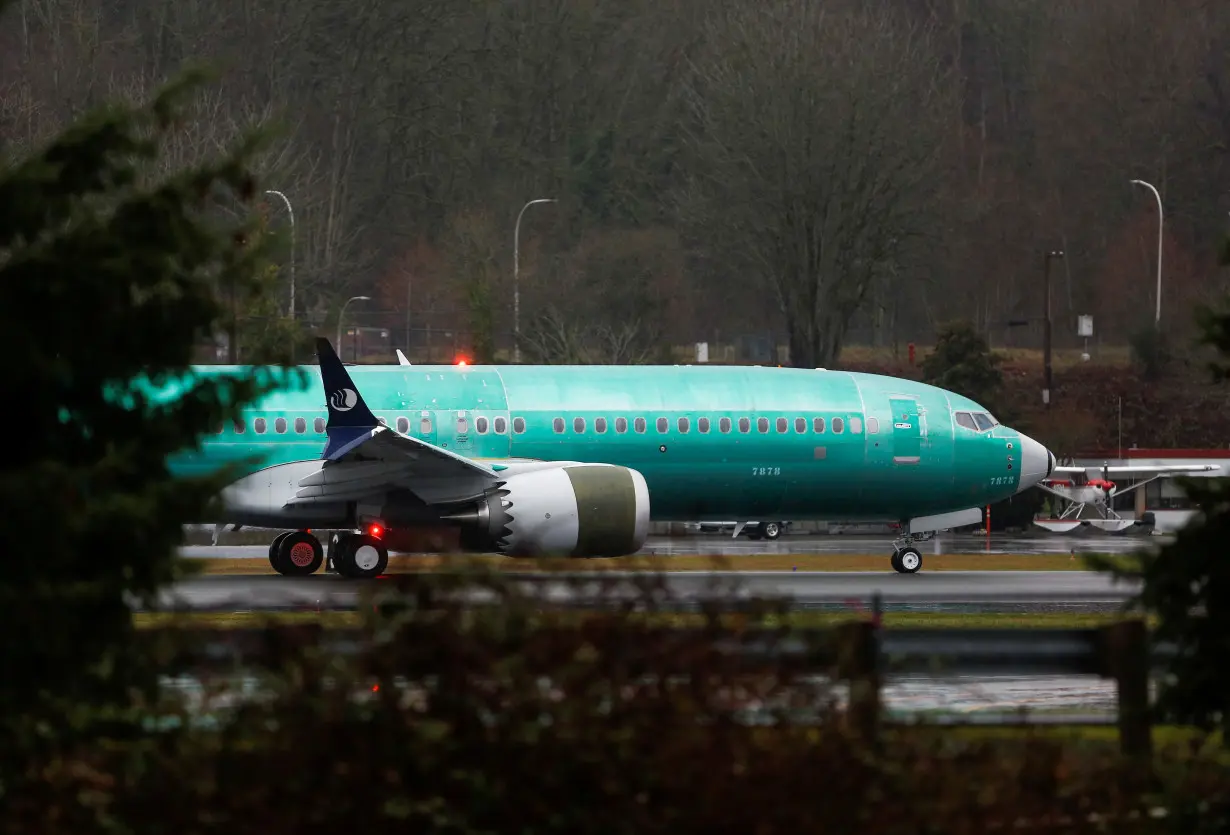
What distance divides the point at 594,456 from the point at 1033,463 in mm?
6848

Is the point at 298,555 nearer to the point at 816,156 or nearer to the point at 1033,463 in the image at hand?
the point at 1033,463

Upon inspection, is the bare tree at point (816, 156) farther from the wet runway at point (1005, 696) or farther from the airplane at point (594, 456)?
the wet runway at point (1005, 696)

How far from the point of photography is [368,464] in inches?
954

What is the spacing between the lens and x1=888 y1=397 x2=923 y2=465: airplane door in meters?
27.1

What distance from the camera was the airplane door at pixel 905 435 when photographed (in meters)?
27.1

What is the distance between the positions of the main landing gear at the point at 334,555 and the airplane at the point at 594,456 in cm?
2

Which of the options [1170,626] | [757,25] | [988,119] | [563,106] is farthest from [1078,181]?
[1170,626]

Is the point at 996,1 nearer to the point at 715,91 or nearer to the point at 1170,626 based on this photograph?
the point at 715,91

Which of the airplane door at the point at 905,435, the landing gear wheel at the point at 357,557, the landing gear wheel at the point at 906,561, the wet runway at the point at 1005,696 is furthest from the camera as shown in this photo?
the landing gear wheel at the point at 906,561

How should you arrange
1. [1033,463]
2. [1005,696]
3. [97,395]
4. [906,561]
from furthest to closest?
1. [1033,463]
2. [906,561]
3. [1005,696]
4. [97,395]

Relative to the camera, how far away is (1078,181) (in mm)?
67250

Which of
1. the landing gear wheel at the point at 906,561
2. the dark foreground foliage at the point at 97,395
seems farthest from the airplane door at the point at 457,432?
the dark foreground foliage at the point at 97,395

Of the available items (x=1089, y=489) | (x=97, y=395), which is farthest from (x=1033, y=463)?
(x=97, y=395)

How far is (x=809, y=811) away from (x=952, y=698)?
20.8 ft
